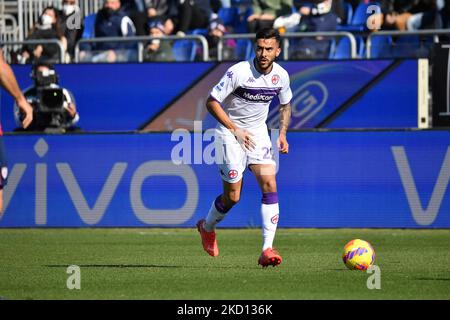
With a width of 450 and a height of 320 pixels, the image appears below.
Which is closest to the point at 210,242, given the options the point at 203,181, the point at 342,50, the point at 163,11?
the point at 203,181

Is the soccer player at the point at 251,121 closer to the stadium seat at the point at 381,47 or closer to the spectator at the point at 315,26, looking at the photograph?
the spectator at the point at 315,26

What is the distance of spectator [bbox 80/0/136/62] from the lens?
20.4 metres

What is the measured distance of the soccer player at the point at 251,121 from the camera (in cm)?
1171

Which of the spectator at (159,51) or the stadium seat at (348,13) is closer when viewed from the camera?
the spectator at (159,51)

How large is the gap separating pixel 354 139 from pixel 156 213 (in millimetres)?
3684

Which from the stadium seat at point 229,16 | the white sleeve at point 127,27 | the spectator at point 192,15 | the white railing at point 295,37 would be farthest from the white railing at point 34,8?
the white railing at point 295,37

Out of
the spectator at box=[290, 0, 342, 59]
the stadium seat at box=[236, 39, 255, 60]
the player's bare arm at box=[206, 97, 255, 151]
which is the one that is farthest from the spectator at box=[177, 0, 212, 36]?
the player's bare arm at box=[206, 97, 255, 151]

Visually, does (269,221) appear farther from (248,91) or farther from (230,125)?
(248,91)

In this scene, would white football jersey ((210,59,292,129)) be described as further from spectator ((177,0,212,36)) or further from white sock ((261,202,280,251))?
spectator ((177,0,212,36))

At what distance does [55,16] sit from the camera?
2153cm

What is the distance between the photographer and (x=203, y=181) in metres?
18.2

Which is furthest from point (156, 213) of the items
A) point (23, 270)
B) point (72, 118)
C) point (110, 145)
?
point (23, 270)

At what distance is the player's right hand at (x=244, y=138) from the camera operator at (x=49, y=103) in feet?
24.9

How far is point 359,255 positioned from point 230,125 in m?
2.03
